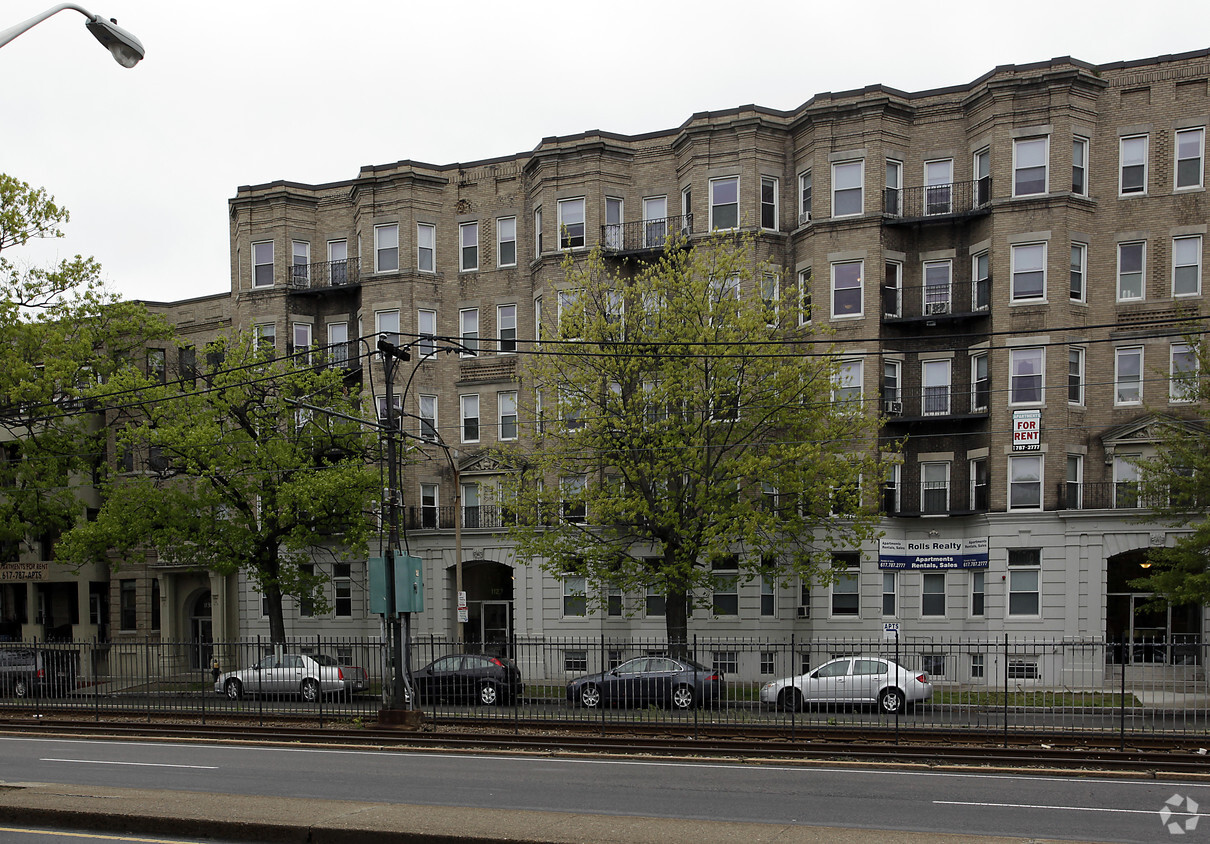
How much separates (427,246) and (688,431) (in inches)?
657

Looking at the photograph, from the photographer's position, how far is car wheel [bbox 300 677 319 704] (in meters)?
26.0

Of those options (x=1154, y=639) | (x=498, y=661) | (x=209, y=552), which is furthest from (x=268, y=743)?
(x=1154, y=639)

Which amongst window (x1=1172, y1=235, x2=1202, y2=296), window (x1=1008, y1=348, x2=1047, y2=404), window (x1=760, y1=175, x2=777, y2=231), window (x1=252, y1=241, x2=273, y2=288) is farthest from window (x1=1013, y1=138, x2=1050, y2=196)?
window (x1=252, y1=241, x2=273, y2=288)

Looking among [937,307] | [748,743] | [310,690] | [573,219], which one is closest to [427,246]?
[573,219]

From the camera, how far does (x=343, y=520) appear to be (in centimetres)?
3406

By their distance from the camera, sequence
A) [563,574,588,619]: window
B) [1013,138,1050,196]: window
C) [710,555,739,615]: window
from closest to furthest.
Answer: [1013,138,1050,196]: window, [710,555,739,615]: window, [563,574,588,619]: window

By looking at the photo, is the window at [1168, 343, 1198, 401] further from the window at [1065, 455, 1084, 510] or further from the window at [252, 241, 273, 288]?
the window at [252, 241, 273, 288]

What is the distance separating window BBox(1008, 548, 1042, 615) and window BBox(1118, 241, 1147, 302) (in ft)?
27.5

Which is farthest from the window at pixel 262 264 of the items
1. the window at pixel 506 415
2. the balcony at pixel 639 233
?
the balcony at pixel 639 233

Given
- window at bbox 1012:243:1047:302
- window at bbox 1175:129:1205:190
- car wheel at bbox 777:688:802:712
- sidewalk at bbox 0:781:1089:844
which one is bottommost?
car wheel at bbox 777:688:802:712

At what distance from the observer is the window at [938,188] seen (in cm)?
3447

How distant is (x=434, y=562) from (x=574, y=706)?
52.6 ft

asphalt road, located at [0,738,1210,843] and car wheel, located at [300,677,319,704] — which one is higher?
asphalt road, located at [0,738,1210,843]

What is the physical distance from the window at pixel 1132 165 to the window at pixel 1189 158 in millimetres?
924
